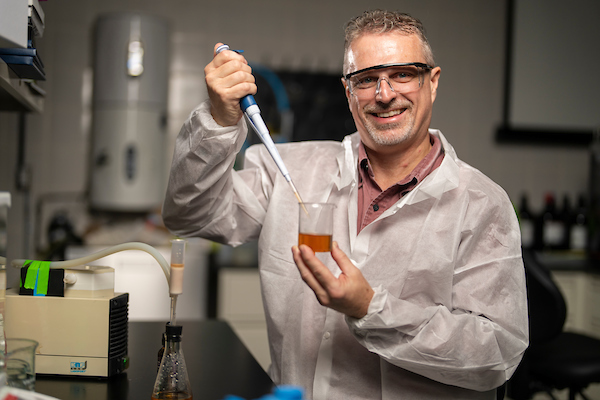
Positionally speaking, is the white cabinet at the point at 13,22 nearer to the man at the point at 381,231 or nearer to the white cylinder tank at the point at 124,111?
the man at the point at 381,231

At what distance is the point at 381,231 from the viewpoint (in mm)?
1246

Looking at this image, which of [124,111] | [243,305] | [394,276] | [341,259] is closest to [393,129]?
[394,276]

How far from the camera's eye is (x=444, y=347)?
106 centimetres

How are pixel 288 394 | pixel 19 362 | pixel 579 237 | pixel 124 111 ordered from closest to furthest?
1. pixel 288 394
2. pixel 19 362
3. pixel 124 111
4. pixel 579 237

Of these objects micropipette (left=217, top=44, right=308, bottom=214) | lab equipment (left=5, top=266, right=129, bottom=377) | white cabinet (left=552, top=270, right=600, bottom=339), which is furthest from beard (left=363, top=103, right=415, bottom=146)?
white cabinet (left=552, top=270, right=600, bottom=339)

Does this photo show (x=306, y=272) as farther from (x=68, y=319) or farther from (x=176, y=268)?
(x=68, y=319)

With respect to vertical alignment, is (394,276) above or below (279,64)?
below

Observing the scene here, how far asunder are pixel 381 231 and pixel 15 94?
2.73ft

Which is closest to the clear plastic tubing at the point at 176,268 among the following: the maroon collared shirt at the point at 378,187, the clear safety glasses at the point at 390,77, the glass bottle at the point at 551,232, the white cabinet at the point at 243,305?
the maroon collared shirt at the point at 378,187

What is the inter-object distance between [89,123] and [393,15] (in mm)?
2327

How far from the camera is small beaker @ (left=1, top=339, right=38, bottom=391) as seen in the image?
77 centimetres

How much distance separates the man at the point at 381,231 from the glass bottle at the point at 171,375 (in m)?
0.31

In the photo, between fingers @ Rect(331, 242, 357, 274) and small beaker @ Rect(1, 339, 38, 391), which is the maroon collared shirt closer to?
fingers @ Rect(331, 242, 357, 274)

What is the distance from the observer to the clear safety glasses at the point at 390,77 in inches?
50.1
